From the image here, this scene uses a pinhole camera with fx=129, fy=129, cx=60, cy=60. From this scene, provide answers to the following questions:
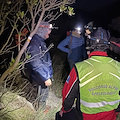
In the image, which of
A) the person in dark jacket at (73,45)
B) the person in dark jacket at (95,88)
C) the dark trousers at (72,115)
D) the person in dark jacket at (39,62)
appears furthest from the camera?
the person in dark jacket at (73,45)

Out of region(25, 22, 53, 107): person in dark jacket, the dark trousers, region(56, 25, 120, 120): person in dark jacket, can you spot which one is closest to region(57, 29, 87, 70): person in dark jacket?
region(25, 22, 53, 107): person in dark jacket

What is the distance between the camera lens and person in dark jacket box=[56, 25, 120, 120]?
1485mm

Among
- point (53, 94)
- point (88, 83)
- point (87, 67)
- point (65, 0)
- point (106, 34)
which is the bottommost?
point (53, 94)

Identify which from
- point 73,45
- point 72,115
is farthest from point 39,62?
point 73,45

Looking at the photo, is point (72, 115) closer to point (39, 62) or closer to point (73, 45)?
point (39, 62)

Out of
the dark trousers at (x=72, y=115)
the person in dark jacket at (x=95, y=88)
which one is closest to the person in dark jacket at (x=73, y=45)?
the person in dark jacket at (x=95, y=88)

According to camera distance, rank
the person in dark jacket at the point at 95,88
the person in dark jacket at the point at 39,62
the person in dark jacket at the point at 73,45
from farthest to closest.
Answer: the person in dark jacket at the point at 73,45, the person in dark jacket at the point at 39,62, the person in dark jacket at the point at 95,88

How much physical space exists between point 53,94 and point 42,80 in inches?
79.2

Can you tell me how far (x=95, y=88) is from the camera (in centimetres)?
150

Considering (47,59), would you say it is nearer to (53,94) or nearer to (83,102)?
(83,102)

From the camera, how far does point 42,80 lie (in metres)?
2.51

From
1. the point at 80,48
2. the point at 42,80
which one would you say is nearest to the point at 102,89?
the point at 42,80

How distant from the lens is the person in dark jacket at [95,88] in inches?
58.5

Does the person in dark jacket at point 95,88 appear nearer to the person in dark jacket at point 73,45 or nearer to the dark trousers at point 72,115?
the dark trousers at point 72,115
